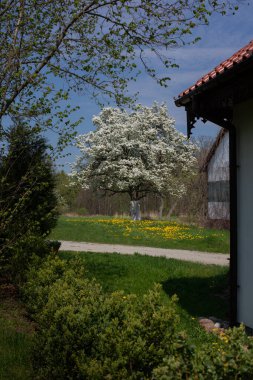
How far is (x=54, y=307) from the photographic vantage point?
16.7 ft

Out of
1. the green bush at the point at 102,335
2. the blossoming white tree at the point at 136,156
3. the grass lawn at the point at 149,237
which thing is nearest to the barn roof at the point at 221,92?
the green bush at the point at 102,335

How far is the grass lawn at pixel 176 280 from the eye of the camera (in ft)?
27.5

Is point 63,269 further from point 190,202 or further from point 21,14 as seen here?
point 190,202

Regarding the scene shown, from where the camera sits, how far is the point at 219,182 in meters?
29.9

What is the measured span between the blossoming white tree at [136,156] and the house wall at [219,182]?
18.7 ft

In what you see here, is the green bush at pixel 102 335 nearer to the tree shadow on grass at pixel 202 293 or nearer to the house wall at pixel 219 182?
the tree shadow on grass at pixel 202 293

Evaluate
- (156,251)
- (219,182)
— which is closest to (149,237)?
(156,251)

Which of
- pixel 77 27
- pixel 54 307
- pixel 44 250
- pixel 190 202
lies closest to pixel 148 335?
pixel 54 307

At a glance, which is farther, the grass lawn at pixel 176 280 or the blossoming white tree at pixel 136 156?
the blossoming white tree at pixel 136 156

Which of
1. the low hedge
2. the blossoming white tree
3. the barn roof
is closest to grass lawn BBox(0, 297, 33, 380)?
the low hedge

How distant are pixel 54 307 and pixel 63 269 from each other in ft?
6.42

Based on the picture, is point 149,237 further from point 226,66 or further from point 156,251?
point 226,66

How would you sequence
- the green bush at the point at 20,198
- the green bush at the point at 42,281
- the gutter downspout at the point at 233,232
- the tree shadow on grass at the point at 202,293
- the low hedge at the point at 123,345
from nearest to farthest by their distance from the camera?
the low hedge at the point at 123,345
the green bush at the point at 42,281
the gutter downspout at the point at 233,232
the green bush at the point at 20,198
the tree shadow on grass at the point at 202,293

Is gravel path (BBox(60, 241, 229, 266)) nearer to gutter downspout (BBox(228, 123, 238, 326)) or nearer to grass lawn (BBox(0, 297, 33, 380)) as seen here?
gutter downspout (BBox(228, 123, 238, 326))
